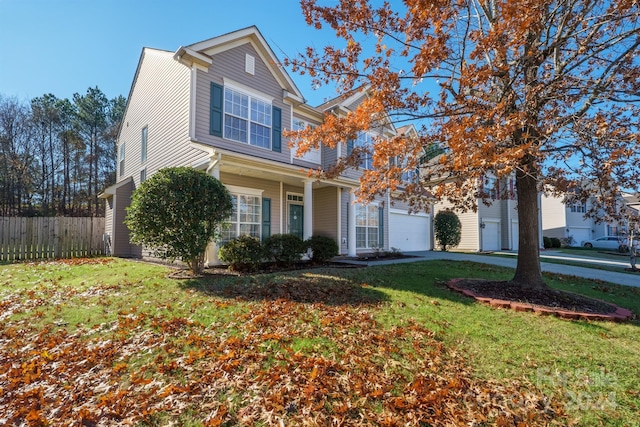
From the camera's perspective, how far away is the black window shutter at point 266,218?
38.7 feet

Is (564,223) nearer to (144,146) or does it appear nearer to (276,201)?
(276,201)

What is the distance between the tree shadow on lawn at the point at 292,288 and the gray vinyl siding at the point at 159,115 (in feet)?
15.6

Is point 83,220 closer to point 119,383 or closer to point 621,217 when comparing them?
point 119,383

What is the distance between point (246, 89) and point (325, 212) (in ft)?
20.4

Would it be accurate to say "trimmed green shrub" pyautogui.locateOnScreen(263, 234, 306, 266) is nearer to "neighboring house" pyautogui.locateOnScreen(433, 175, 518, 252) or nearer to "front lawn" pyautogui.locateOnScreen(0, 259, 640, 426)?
"front lawn" pyautogui.locateOnScreen(0, 259, 640, 426)

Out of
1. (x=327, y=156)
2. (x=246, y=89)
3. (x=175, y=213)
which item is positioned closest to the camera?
(x=175, y=213)

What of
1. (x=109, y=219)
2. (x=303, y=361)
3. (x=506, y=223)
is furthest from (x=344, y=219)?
(x=506, y=223)

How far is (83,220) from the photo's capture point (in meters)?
14.5

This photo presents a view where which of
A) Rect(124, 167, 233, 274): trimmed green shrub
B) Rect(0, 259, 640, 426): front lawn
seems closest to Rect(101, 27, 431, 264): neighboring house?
Rect(124, 167, 233, 274): trimmed green shrub

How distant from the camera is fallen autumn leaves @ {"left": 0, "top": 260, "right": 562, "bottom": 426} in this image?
2.61m

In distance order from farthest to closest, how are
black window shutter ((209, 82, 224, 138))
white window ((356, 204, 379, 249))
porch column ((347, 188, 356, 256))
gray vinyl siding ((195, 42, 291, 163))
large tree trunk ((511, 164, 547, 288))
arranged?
white window ((356, 204, 379, 249)) → porch column ((347, 188, 356, 256)) → black window shutter ((209, 82, 224, 138)) → gray vinyl siding ((195, 42, 291, 163)) → large tree trunk ((511, 164, 547, 288))

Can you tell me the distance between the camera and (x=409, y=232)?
1886 cm

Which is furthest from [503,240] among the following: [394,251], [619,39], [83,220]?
[83,220]

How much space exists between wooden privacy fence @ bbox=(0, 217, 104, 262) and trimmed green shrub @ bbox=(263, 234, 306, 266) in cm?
1044
